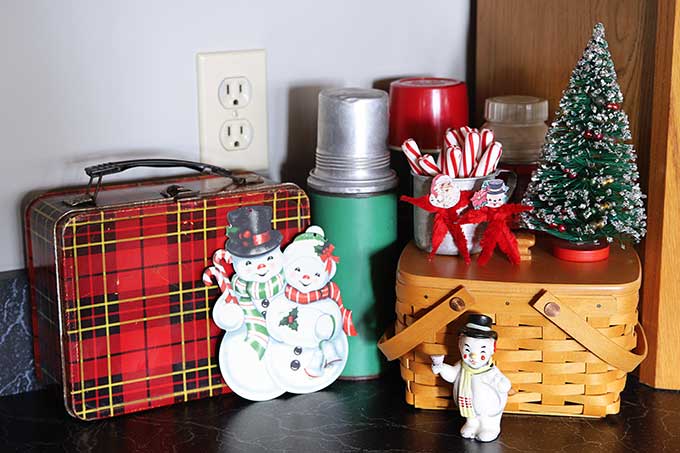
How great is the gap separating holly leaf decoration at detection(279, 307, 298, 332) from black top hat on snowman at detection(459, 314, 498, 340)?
20 cm

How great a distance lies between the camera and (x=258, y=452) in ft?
3.22

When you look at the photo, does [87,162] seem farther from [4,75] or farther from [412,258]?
[412,258]

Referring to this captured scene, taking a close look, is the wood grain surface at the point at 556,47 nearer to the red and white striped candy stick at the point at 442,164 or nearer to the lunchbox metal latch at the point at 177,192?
the red and white striped candy stick at the point at 442,164

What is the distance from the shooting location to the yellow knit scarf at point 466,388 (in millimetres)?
993

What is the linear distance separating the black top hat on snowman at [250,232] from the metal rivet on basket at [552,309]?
295 millimetres

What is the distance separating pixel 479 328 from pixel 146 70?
1.57ft

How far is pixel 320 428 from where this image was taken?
1035 mm

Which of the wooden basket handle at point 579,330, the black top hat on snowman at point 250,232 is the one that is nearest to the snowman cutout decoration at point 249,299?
the black top hat on snowman at point 250,232

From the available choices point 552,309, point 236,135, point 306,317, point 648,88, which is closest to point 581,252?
point 552,309

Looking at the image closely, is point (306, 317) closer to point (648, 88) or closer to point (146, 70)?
point (146, 70)

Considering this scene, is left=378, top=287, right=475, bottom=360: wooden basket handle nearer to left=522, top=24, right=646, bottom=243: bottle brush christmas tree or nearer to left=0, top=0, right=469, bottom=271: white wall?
left=522, top=24, right=646, bottom=243: bottle brush christmas tree

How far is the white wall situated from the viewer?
109 centimetres

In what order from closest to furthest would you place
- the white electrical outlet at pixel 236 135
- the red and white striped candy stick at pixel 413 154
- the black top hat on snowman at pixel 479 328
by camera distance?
1. the black top hat on snowman at pixel 479 328
2. the red and white striped candy stick at pixel 413 154
3. the white electrical outlet at pixel 236 135

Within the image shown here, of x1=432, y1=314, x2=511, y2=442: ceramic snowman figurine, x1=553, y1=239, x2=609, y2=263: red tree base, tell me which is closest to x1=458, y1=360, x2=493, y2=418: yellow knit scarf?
x1=432, y1=314, x2=511, y2=442: ceramic snowman figurine
